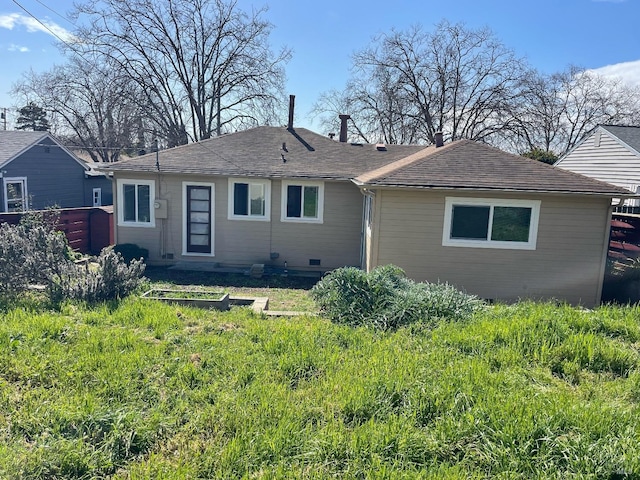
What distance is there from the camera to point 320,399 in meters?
3.81

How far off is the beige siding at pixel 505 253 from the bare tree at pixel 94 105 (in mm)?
24715

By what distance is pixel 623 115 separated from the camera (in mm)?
34281

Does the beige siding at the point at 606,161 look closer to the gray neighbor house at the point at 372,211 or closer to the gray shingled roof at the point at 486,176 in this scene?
the gray neighbor house at the point at 372,211

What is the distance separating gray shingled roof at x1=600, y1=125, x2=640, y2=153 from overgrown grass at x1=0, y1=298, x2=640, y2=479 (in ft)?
46.3

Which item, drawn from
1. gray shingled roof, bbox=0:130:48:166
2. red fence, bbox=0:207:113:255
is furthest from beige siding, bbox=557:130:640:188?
gray shingled roof, bbox=0:130:48:166

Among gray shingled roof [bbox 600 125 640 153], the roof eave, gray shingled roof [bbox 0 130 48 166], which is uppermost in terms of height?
gray shingled roof [bbox 600 125 640 153]

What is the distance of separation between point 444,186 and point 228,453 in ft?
23.0

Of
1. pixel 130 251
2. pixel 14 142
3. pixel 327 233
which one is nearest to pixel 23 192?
pixel 14 142

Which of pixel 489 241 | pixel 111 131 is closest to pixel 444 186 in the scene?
pixel 489 241

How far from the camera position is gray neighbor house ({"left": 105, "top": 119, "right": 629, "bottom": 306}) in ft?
29.6

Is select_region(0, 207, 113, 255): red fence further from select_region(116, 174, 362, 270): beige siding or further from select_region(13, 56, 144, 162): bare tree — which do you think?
select_region(13, 56, 144, 162): bare tree

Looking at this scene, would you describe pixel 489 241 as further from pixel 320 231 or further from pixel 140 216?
pixel 140 216

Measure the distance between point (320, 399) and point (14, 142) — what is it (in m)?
18.9

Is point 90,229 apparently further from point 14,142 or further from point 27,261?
point 14,142
